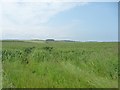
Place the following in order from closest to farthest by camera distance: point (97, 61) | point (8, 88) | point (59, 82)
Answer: point (8, 88) → point (59, 82) → point (97, 61)

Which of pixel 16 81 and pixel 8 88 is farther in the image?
pixel 16 81

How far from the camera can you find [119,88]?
665 centimetres

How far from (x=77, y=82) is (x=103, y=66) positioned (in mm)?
1666

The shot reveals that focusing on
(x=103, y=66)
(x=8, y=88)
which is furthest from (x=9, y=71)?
(x=103, y=66)

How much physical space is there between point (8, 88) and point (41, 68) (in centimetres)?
202

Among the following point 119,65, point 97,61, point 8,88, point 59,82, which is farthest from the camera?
point 97,61

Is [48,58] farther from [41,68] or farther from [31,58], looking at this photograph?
[41,68]

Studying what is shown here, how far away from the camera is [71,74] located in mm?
7688

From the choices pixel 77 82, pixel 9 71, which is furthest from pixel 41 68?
pixel 77 82

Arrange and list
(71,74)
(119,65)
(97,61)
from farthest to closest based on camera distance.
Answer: (97,61), (119,65), (71,74)

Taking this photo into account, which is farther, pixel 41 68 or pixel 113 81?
pixel 41 68

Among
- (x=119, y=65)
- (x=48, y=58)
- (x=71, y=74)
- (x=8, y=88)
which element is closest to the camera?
(x=8, y=88)

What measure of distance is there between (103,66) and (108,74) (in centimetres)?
58

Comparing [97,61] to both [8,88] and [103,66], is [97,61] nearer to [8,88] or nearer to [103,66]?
[103,66]
